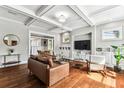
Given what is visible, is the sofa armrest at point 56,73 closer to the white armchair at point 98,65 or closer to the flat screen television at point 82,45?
the white armchair at point 98,65

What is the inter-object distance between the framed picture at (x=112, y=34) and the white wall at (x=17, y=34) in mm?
4813

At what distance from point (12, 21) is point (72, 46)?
4306mm

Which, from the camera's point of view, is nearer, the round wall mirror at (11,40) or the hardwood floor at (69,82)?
the hardwood floor at (69,82)

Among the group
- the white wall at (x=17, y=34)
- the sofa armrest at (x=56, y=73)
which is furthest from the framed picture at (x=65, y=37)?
the sofa armrest at (x=56, y=73)

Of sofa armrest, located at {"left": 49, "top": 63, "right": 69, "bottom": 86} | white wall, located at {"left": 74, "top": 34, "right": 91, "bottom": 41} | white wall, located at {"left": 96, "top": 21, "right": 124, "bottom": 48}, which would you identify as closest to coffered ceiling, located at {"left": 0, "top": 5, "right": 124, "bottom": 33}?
white wall, located at {"left": 96, "top": 21, "right": 124, "bottom": 48}

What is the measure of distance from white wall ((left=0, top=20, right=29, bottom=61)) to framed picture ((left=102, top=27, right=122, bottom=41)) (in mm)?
4813

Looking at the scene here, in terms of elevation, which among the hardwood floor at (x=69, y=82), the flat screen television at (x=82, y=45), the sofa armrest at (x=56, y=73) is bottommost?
the hardwood floor at (x=69, y=82)

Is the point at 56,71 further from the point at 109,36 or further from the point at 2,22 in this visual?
the point at 2,22

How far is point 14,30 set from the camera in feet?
14.5

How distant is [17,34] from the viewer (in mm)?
4539

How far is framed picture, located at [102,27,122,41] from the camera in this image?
12.4 ft

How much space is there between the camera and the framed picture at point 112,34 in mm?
3776

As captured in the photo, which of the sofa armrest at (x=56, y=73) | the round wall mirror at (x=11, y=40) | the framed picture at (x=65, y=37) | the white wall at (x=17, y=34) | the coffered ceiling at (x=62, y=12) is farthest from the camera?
the framed picture at (x=65, y=37)
